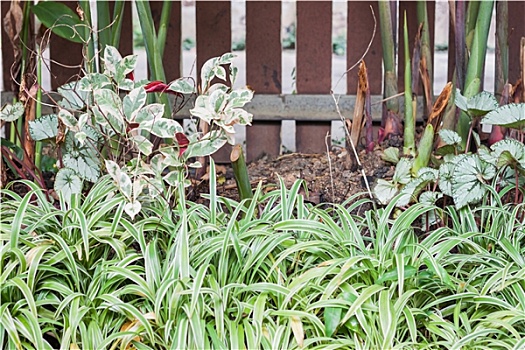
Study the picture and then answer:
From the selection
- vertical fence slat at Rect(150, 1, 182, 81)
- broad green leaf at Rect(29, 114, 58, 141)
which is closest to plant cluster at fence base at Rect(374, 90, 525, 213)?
broad green leaf at Rect(29, 114, 58, 141)

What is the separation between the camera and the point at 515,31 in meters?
3.04

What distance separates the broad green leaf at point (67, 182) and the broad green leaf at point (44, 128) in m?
0.13

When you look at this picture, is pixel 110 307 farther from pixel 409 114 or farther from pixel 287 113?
pixel 287 113

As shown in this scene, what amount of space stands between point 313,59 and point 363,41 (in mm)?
222

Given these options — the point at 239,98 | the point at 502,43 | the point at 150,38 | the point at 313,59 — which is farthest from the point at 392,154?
the point at 313,59

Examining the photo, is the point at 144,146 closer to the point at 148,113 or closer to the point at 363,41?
the point at 148,113

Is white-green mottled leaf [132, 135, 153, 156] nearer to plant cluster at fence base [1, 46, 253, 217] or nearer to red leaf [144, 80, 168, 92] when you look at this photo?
plant cluster at fence base [1, 46, 253, 217]

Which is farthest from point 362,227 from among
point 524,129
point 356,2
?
point 356,2

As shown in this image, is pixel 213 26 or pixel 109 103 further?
pixel 213 26

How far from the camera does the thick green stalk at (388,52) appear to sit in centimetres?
232

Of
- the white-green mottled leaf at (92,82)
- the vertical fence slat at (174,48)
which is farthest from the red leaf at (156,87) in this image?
the vertical fence slat at (174,48)

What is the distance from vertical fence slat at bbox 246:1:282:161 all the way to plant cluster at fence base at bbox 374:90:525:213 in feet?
3.54

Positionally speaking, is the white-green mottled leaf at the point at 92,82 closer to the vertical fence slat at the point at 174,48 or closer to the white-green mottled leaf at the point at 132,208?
the white-green mottled leaf at the point at 132,208

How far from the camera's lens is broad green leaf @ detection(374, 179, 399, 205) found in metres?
2.06
